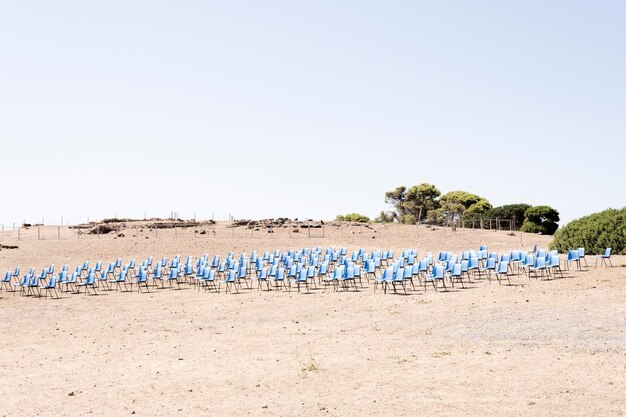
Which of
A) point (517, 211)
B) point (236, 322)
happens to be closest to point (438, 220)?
point (517, 211)

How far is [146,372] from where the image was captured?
11.6 m

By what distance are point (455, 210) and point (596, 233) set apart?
4292 cm

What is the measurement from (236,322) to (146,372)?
620 cm

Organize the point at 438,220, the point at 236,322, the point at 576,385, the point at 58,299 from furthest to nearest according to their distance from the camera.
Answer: the point at 438,220 < the point at 58,299 < the point at 236,322 < the point at 576,385

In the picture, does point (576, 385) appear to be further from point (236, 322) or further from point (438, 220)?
point (438, 220)

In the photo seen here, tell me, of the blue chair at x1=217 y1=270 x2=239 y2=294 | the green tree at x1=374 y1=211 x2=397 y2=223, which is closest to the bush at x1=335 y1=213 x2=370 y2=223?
the green tree at x1=374 y1=211 x2=397 y2=223

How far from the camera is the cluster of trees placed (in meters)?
58.9

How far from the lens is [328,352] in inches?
502

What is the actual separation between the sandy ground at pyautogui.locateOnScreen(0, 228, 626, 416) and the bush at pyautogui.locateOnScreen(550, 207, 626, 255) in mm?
6731

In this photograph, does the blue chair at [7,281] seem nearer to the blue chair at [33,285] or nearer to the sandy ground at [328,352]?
the blue chair at [33,285]

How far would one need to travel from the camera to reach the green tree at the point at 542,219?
58.0 meters

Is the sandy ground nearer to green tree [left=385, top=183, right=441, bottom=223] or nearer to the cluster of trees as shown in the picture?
the cluster of trees

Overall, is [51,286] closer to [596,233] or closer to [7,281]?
[7,281]

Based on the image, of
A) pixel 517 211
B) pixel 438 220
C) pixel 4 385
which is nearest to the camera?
pixel 4 385
